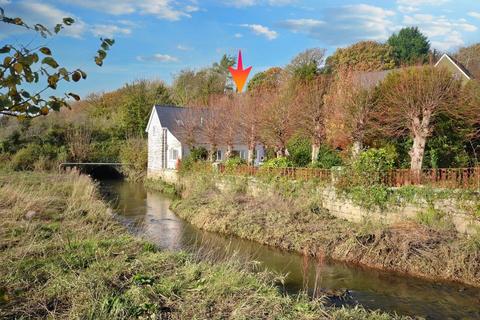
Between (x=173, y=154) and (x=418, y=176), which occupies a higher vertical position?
(x=418, y=176)

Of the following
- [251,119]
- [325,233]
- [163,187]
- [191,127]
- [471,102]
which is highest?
[471,102]

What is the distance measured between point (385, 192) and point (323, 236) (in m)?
2.60

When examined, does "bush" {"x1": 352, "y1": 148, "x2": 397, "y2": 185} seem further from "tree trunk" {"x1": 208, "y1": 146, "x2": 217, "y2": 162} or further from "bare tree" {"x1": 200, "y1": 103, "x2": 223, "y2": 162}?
"tree trunk" {"x1": 208, "y1": 146, "x2": 217, "y2": 162}

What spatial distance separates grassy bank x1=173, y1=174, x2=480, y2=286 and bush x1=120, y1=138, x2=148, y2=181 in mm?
14389

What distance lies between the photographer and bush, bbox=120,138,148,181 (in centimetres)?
3173

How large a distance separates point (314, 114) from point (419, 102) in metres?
5.23

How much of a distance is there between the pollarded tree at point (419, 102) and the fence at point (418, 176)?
12.5 inches

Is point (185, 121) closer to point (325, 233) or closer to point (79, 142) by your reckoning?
point (79, 142)

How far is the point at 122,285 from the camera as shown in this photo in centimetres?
572

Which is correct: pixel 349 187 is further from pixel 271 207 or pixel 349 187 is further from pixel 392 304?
pixel 392 304

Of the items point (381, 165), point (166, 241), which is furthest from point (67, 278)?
point (381, 165)

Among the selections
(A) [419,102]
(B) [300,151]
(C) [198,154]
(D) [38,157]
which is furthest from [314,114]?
(D) [38,157]

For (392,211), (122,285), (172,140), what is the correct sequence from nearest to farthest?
1. (122,285)
2. (392,211)
3. (172,140)

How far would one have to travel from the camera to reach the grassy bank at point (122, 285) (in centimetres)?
496
